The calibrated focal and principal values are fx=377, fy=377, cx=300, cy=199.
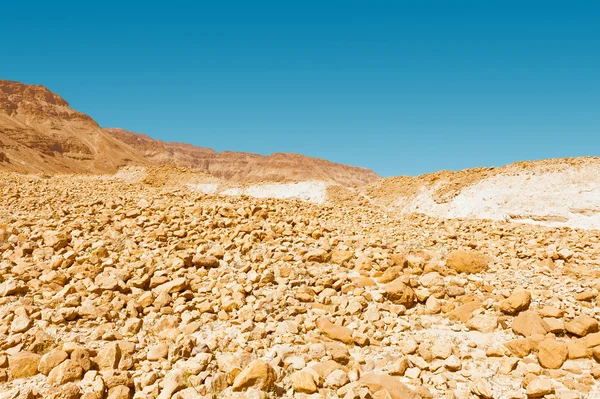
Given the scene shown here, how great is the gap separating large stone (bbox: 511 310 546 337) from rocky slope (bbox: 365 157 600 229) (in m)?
12.6

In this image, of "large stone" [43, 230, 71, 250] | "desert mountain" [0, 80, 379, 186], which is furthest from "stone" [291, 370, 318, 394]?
"desert mountain" [0, 80, 379, 186]

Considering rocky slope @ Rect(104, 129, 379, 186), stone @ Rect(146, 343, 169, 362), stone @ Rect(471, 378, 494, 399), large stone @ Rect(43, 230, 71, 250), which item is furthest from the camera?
rocky slope @ Rect(104, 129, 379, 186)

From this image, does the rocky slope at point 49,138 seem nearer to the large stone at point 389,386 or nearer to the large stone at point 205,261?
the large stone at point 205,261

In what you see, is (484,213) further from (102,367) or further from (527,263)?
(102,367)

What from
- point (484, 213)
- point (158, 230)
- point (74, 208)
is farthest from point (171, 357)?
point (484, 213)

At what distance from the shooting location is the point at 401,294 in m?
5.63

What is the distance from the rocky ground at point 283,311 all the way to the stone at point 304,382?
22 millimetres

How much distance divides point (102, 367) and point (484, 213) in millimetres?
17200

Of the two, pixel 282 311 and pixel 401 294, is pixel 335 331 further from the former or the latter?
pixel 401 294

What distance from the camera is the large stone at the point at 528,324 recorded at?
4.74 m

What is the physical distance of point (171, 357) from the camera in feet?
14.2

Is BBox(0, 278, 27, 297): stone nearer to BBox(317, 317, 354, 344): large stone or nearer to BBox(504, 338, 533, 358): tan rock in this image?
BBox(317, 317, 354, 344): large stone

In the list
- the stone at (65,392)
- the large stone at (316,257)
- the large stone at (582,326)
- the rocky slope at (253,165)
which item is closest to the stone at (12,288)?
the stone at (65,392)

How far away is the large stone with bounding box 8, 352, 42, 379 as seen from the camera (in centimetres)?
404
